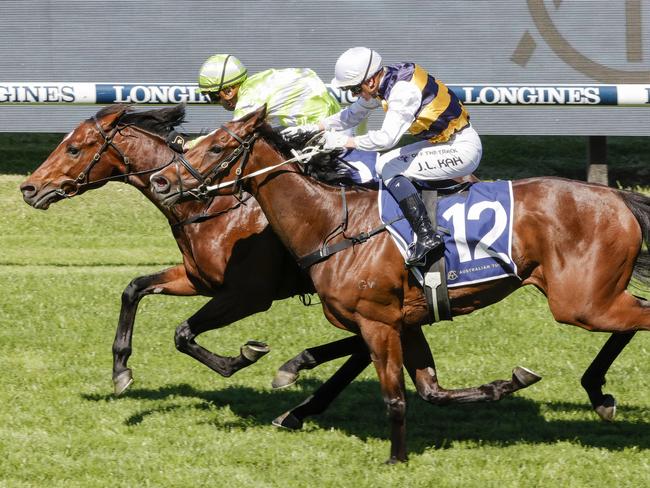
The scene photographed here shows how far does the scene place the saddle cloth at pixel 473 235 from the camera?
20.8ft

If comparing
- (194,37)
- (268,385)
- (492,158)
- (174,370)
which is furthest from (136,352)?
(492,158)

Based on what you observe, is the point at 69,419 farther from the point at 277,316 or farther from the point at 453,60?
the point at 453,60

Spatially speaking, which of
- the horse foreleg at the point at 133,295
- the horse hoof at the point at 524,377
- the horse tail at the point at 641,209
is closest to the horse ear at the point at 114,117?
the horse foreleg at the point at 133,295

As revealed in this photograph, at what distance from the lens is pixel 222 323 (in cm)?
736

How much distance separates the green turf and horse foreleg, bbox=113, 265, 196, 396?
0.90 feet

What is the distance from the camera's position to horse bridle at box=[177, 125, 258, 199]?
21.2ft

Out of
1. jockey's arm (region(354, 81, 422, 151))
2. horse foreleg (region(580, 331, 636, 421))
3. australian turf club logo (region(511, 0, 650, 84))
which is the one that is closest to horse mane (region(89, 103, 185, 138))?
jockey's arm (region(354, 81, 422, 151))

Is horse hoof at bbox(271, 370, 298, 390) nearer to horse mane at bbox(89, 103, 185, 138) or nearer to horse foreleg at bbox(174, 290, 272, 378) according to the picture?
horse foreleg at bbox(174, 290, 272, 378)

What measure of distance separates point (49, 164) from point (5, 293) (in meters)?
2.92

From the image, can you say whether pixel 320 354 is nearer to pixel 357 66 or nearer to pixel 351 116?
pixel 351 116

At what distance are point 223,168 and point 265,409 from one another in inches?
74.2

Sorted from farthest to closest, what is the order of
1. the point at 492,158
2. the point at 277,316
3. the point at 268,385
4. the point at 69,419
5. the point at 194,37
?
→ the point at 492,158 < the point at 194,37 < the point at 277,316 < the point at 268,385 < the point at 69,419

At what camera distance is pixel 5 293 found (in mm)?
10078

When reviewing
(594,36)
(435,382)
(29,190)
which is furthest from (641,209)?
(594,36)
